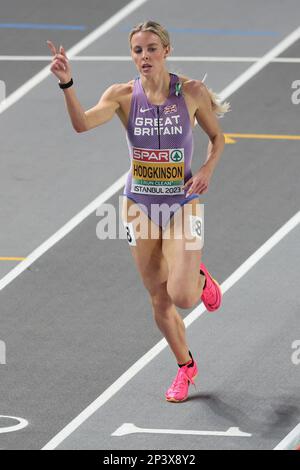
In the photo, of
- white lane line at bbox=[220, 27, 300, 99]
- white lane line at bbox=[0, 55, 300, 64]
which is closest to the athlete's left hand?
white lane line at bbox=[220, 27, 300, 99]

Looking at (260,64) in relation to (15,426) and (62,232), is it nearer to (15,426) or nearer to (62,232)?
(62,232)

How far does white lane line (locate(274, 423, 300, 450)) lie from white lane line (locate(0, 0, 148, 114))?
7.33 metres

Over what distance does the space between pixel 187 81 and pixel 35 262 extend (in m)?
3.34

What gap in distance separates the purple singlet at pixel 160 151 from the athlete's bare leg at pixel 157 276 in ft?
0.30

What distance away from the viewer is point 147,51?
10438 mm

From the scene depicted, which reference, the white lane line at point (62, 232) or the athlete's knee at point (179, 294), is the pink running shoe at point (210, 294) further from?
the white lane line at point (62, 232)

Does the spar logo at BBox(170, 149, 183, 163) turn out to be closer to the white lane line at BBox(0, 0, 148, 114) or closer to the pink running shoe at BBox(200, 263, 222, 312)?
the pink running shoe at BBox(200, 263, 222, 312)

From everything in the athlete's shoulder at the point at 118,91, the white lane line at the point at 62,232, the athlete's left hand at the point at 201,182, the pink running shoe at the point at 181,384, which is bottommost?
the pink running shoe at the point at 181,384

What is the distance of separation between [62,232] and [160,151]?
11.5 ft

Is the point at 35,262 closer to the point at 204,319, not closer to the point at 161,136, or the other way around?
the point at 204,319

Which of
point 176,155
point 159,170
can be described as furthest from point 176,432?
point 176,155

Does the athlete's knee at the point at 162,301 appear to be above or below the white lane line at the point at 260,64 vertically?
below

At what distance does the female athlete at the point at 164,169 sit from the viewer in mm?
10680

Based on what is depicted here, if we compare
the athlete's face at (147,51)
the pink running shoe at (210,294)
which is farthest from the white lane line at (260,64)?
the athlete's face at (147,51)
